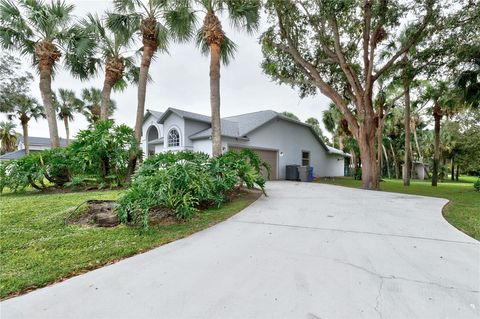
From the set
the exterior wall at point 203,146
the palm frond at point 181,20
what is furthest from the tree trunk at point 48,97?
the exterior wall at point 203,146

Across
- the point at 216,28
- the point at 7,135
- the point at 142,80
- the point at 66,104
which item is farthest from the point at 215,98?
the point at 7,135

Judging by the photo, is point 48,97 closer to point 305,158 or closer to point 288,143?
point 288,143

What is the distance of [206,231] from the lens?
4445 mm

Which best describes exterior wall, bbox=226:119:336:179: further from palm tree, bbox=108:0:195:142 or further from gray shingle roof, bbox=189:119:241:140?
palm tree, bbox=108:0:195:142

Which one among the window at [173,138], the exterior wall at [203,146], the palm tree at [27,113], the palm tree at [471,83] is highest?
the palm tree at [27,113]

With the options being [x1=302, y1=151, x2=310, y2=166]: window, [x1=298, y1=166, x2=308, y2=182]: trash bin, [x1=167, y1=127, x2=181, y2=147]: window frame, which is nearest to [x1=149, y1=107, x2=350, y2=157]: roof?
[x1=167, y1=127, x2=181, y2=147]: window frame

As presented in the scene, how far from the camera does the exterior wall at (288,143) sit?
1619 cm

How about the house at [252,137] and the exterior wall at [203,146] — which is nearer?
the exterior wall at [203,146]

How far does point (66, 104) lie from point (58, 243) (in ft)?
84.5

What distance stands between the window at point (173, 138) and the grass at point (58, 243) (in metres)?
9.88

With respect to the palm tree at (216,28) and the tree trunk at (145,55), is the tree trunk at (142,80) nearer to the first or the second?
the tree trunk at (145,55)

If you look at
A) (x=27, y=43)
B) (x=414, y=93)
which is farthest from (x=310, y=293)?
(x=414, y=93)

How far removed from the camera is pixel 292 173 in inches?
675

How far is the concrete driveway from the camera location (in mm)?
2090
